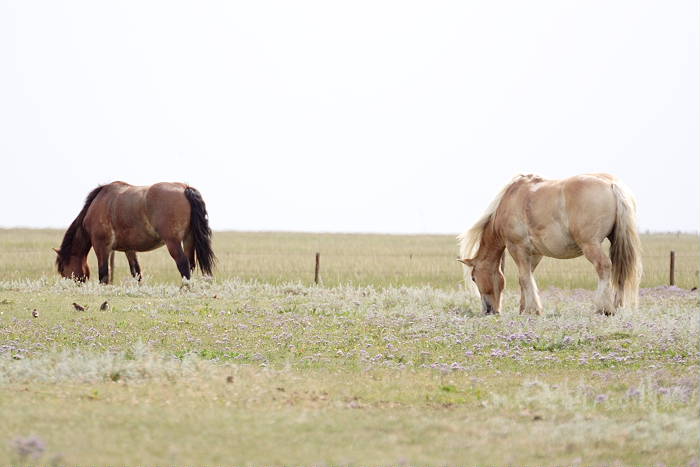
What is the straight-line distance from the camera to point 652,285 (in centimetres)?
2716

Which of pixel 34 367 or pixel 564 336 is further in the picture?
pixel 564 336

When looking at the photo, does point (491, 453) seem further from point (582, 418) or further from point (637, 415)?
point (637, 415)

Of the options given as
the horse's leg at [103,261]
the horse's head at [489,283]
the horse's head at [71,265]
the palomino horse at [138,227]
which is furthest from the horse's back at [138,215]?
the horse's head at [489,283]

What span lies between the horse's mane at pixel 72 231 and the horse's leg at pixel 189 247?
2.81 meters

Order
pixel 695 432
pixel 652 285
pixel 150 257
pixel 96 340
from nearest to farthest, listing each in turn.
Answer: pixel 695 432, pixel 96 340, pixel 652 285, pixel 150 257

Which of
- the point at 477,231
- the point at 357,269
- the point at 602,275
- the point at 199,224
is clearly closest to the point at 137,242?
the point at 199,224

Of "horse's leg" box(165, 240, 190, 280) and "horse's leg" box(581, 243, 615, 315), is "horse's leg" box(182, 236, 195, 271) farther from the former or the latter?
"horse's leg" box(581, 243, 615, 315)

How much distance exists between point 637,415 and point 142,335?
7.80 metres

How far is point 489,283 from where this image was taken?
1734 cm

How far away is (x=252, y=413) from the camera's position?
8375 millimetres

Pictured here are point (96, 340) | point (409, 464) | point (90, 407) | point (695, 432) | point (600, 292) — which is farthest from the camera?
point (600, 292)

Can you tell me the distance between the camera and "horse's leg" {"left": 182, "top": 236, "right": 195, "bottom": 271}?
21969mm

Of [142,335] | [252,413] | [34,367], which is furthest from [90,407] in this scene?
[142,335]

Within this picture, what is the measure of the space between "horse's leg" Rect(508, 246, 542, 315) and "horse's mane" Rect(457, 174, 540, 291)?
0.76 m
